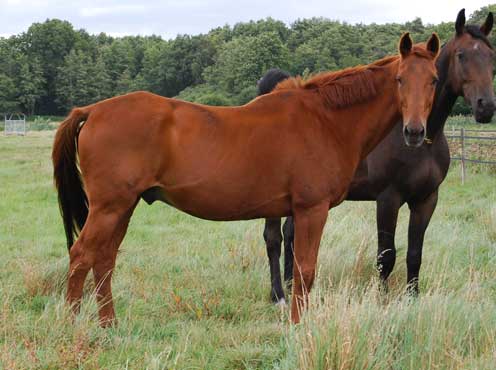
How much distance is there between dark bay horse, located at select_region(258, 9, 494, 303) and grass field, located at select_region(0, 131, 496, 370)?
43 centimetres

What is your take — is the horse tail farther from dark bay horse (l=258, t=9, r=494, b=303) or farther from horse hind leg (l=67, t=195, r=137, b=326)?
dark bay horse (l=258, t=9, r=494, b=303)

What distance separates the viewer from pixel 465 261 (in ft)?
18.0

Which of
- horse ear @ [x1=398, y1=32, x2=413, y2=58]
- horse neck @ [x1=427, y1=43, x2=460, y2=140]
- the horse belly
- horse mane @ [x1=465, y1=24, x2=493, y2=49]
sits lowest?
the horse belly

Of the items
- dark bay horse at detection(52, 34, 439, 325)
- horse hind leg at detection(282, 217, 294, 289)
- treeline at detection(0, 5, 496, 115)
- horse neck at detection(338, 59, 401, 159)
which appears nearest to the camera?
dark bay horse at detection(52, 34, 439, 325)

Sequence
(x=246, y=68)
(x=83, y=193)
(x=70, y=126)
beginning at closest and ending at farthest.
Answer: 1. (x=70, y=126)
2. (x=83, y=193)
3. (x=246, y=68)

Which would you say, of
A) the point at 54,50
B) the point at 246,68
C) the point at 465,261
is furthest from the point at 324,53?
the point at 465,261

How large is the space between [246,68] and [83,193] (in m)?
61.4

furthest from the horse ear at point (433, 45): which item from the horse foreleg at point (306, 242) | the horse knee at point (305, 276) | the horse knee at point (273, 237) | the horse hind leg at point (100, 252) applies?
the horse hind leg at point (100, 252)

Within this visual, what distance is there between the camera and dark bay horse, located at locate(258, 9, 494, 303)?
4305 millimetres

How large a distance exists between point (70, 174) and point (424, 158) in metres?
3.06

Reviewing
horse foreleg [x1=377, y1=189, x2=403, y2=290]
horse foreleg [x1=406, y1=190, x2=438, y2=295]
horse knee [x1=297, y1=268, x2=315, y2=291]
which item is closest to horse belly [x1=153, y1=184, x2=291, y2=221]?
horse knee [x1=297, y1=268, x2=315, y2=291]

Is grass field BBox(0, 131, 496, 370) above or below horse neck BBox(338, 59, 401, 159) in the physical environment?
below

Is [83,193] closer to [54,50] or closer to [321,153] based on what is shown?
[321,153]

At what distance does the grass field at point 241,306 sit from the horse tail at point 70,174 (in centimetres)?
66
